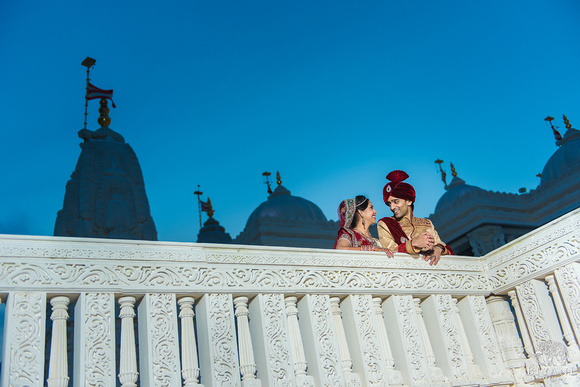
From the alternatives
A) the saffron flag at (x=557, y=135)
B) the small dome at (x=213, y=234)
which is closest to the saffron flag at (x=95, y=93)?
the small dome at (x=213, y=234)

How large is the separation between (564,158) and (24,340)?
24651mm

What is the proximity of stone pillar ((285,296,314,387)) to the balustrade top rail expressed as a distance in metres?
0.12

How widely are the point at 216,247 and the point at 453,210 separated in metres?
19.6

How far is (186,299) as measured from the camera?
3854 millimetres

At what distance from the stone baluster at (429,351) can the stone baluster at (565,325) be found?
3.18 feet

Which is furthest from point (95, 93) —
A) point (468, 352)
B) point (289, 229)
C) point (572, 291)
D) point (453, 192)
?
point (572, 291)

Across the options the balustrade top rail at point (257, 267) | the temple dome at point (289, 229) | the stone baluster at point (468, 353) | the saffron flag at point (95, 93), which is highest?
the saffron flag at point (95, 93)

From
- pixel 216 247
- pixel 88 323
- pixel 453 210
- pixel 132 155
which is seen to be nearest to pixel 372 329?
pixel 216 247

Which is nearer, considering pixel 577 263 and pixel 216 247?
pixel 216 247

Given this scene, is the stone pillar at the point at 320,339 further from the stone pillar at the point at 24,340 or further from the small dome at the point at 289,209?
the small dome at the point at 289,209

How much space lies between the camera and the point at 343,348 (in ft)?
13.6

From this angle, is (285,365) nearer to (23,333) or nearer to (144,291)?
(144,291)

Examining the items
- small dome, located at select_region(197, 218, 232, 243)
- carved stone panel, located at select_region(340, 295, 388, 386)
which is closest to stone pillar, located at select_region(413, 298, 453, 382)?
carved stone panel, located at select_region(340, 295, 388, 386)

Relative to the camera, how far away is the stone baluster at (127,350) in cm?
340
